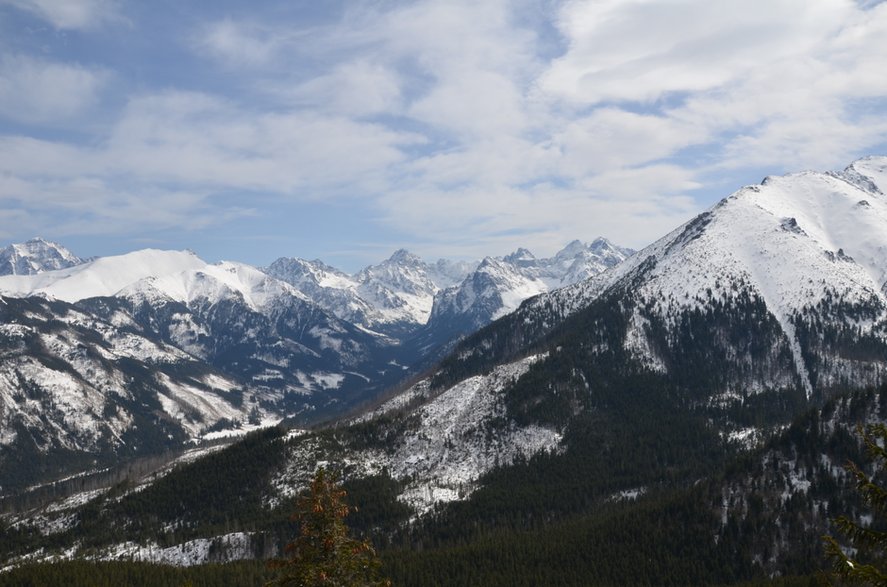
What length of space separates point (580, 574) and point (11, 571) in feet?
558

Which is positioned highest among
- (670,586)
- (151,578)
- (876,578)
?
(876,578)

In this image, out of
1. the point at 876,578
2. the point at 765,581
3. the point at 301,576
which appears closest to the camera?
the point at 876,578

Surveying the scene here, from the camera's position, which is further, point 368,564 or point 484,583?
point 484,583

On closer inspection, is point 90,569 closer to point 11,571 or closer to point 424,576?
→ point 11,571

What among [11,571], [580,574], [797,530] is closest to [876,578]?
[580,574]

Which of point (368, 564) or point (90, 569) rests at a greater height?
point (368, 564)

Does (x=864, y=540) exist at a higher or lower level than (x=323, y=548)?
lower

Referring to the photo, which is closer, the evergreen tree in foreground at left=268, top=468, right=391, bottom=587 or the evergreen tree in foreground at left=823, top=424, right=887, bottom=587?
the evergreen tree in foreground at left=823, top=424, right=887, bottom=587

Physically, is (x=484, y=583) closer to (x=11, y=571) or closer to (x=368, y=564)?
(x=11, y=571)

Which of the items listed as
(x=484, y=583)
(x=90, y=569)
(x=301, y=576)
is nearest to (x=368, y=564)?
(x=301, y=576)

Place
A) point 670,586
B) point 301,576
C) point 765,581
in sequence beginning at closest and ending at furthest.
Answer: point 301,576
point 765,581
point 670,586

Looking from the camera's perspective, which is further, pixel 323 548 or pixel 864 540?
pixel 323 548

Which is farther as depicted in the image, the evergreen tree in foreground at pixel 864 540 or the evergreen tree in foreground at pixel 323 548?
the evergreen tree in foreground at pixel 323 548

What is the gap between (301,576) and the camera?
4531 cm
